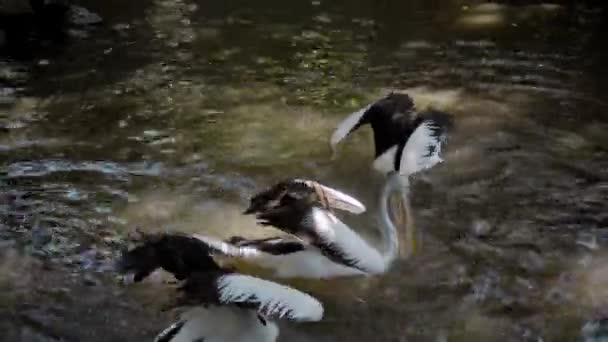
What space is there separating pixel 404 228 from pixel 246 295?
111 centimetres

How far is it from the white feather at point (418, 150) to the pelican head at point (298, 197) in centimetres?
33

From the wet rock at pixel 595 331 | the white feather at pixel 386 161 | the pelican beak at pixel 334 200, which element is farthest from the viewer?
the white feather at pixel 386 161

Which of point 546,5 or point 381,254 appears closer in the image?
point 381,254

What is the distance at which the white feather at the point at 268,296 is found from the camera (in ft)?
7.45

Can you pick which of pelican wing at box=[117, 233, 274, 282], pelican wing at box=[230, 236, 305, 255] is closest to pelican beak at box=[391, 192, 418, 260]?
pelican wing at box=[230, 236, 305, 255]

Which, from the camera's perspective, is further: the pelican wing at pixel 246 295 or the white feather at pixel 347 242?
the white feather at pixel 347 242

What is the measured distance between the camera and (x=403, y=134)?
3312mm

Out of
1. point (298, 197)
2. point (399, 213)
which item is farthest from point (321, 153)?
point (298, 197)

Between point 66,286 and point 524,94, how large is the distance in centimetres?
289

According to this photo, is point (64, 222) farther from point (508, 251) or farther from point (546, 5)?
point (546, 5)

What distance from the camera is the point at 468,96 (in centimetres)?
457

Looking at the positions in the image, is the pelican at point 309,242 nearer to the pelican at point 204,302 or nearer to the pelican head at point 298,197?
the pelican head at point 298,197

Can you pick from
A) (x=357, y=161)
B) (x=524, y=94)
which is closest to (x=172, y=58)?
(x=357, y=161)

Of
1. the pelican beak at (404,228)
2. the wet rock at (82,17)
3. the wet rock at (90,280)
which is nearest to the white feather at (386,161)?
the pelican beak at (404,228)
